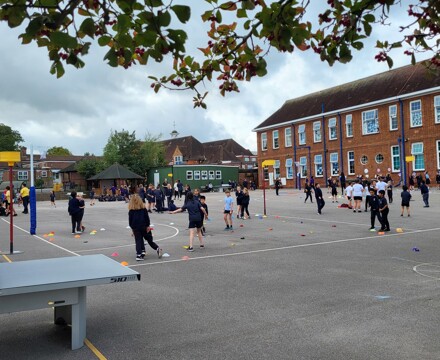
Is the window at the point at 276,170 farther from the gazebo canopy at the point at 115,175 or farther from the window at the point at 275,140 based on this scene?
the gazebo canopy at the point at 115,175

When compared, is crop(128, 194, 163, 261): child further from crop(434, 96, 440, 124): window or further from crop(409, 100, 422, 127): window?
crop(409, 100, 422, 127): window

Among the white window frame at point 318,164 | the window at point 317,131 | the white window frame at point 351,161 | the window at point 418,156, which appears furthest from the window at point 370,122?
the white window frame at point 318,164

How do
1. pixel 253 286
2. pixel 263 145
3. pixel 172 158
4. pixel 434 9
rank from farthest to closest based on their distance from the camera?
pixel 172 158, pixel 263 145, pixel 253 286, pixel 434 9

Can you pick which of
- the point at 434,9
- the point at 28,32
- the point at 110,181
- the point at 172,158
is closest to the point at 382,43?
the point at 434,9

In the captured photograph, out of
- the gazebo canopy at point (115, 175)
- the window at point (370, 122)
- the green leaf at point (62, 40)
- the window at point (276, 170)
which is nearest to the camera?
the green leaf at point (62, 40)

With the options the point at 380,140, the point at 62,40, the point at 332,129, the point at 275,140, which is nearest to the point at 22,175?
the point at 275,140

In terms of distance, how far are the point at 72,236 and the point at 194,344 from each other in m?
13.1

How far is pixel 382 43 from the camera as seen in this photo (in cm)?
614

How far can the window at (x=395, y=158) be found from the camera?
4372 cm

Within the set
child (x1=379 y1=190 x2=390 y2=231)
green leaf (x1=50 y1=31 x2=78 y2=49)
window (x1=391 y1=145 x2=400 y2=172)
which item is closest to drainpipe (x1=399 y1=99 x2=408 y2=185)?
window (x1=391 y1=145 x2=400 y2=172)

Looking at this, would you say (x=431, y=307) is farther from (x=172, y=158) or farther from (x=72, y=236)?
(x=172, y=158)

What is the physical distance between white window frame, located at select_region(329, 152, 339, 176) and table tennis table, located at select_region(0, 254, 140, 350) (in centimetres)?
4614

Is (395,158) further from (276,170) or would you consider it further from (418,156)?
(276,170)

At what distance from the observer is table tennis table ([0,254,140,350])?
5.05 metres
